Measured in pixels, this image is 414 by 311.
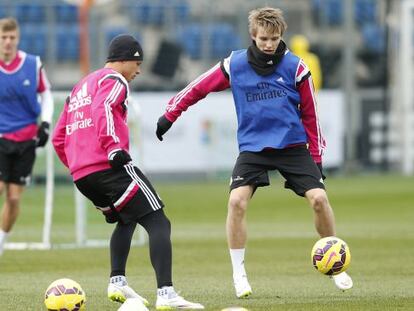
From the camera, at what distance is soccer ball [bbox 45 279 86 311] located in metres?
7.88

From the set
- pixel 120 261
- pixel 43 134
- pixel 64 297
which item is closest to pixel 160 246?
pixel 120 261

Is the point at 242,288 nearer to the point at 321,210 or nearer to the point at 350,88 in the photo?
the point at 321,210

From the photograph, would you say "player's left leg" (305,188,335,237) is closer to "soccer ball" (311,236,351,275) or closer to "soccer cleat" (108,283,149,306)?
"soccer ball" (311,236,351,275)

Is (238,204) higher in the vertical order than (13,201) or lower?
higher

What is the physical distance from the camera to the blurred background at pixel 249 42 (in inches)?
1183

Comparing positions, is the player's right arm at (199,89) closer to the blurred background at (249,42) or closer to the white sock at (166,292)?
the white sock at (166,292)

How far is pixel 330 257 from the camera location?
900 centimetres

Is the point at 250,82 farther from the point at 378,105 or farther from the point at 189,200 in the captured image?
the point at 378,105

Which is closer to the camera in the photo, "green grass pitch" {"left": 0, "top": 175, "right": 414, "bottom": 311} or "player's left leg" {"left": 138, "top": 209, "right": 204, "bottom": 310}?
"player's left leg" {"left": 138, "top": 209, "right": 204, "bottom": 310}

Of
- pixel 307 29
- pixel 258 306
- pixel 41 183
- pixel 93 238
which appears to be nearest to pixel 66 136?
pixel 258 306

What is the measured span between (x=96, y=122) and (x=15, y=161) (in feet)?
14.5

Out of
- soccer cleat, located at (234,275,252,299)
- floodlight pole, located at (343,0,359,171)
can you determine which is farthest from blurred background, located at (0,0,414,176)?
soccer cleat, located at (234,275,252,299)

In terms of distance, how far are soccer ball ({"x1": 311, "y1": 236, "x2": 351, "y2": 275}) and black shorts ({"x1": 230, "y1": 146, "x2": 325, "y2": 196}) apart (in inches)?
24.9

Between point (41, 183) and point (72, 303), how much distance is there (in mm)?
8604
